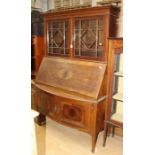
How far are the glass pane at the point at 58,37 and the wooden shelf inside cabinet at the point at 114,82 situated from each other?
0.88 meters

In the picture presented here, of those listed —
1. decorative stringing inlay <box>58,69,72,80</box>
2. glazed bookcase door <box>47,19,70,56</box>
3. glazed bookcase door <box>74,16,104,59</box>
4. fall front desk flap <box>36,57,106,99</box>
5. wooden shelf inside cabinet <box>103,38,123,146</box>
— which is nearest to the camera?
wooden shelf inside cabinet <box>103,38,123,146</box>

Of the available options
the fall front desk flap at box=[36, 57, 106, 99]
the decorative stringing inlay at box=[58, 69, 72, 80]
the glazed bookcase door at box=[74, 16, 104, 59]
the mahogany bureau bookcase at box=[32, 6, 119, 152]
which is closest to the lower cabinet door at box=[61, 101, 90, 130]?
the mahogany bureau bookcase at box=[32, 6, 119, 152]

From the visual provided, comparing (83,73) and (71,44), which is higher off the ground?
(71,44)

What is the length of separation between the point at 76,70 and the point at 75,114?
64cm

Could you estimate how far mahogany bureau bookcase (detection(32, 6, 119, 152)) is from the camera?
2.58 metres

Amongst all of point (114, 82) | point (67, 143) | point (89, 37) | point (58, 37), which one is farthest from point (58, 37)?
point (67, 143)

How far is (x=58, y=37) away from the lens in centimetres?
331

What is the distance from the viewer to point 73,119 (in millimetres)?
2674

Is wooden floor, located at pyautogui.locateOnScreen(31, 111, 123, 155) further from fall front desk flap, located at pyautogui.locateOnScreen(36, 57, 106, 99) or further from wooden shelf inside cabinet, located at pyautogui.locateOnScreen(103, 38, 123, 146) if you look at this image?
fall front desk flap, located at pyautogui.locateOnScreen(36, 57, 106, 99)

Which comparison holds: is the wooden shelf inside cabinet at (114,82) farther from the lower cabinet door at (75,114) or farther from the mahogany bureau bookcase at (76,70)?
the lower cabinet door at (75,114)

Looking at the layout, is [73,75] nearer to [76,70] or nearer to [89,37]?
[76,70]
